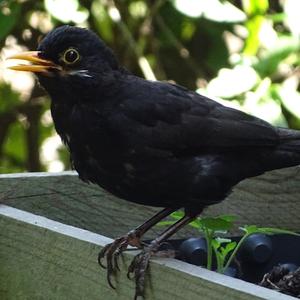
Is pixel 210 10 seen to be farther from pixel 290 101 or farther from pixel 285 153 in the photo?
pixel 285 153

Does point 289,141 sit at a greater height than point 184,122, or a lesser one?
lesser

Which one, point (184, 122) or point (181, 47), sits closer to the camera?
point (184, 122)

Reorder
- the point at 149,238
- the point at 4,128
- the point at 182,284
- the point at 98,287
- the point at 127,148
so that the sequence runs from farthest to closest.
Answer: the point at 4,128, the point at 149,238, the point at 127,148, the point at 98,287, the point at 182,284

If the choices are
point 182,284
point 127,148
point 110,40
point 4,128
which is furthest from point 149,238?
point 4,128

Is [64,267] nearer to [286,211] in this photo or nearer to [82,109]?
[82,109]

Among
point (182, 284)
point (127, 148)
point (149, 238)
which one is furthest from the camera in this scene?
point (149, 238)

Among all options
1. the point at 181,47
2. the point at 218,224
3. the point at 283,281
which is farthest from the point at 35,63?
the point at 181,47
